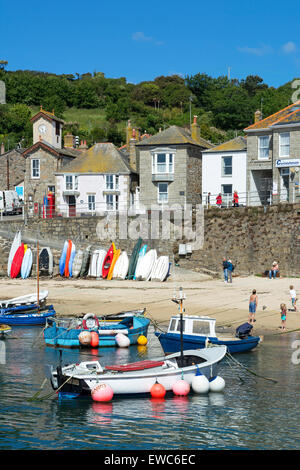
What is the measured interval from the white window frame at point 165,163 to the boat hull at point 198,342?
102 feet

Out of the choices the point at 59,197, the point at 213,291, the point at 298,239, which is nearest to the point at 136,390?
the point at 213,291

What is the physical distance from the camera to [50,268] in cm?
4416

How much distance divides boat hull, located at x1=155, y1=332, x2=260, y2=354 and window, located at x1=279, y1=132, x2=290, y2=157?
24074 mm

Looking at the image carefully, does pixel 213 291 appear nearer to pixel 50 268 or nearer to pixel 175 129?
pixel 50 268

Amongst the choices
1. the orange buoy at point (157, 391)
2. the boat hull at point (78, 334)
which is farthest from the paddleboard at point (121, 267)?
the orange buoy at point (157, 391)

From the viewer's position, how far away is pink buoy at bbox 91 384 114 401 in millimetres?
19094

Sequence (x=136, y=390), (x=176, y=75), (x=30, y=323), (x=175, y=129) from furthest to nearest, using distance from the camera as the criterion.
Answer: (x=176, y=75) → (x=175, y=129) → (x=30, y=323) → (x=136, y=390)

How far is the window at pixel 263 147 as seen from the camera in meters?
47.7

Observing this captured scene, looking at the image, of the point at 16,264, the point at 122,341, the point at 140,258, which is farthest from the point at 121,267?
the point at 122,341

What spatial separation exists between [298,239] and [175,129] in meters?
18.0

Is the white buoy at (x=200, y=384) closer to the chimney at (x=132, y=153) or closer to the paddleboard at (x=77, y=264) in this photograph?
the paddleboard at (x=77, y=264)

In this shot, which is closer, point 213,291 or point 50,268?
point 213,291

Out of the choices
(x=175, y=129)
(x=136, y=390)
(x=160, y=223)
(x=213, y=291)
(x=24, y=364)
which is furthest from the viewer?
(x=175, y=129)

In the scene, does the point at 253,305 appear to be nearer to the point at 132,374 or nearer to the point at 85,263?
the point at 132,374
